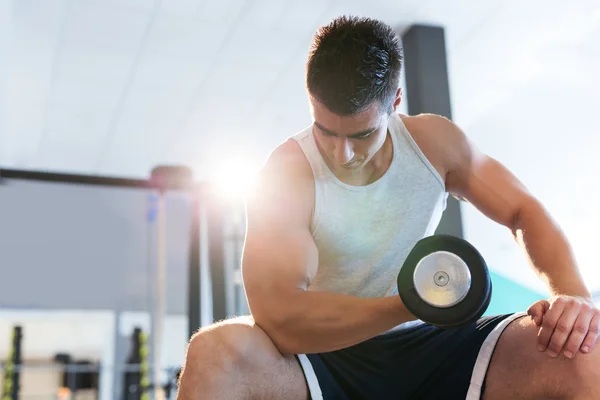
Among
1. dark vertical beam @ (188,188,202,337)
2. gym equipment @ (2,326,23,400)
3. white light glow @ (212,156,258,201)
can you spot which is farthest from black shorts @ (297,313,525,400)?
gym equipment @ (2,326,23,400)

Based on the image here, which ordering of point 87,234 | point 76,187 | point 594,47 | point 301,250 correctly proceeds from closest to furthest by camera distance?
1. point 301,250
2. point 594,47
3. point 76,187
4. point 87,234

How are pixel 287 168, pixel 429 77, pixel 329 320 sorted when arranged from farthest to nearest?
pixel 429 77
pixel 287 168
pixel 329 320

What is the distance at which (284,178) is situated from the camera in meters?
1.48

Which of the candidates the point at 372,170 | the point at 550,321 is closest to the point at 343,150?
the point at 372,170

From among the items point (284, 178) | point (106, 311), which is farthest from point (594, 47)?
point (106, 311)

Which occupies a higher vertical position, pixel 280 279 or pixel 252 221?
pixel 252 221

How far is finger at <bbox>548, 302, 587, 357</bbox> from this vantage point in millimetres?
1124

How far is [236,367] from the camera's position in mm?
1232

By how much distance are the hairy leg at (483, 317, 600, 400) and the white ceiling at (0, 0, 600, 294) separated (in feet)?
7.68

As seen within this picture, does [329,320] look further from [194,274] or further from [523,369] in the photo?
[194,274]

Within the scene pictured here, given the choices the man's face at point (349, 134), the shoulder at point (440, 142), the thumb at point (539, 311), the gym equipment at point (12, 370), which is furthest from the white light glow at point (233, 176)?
the gym equipment at point (12, 370)

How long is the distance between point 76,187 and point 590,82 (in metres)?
4.03

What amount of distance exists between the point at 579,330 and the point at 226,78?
Result: 314 centimetres

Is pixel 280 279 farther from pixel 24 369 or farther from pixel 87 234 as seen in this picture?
pixel 24 369
